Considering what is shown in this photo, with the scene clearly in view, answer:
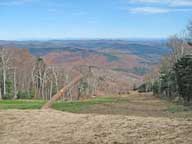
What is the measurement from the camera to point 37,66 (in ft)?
303

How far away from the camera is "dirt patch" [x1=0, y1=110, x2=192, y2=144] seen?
824cm

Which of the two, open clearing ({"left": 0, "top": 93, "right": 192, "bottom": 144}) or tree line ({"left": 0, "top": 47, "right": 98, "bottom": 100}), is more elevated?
open clearing ({"left": 0, "top": 93, "right": 192, "bottom": 144})

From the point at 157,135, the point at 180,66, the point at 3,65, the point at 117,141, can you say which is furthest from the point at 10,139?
the point at 3,65

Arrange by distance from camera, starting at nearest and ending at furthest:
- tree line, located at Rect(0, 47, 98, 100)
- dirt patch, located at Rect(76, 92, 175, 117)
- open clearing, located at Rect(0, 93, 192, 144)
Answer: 1. open clearing, located at Rect(0, 93, 192, 144)
2. dirt patch, located at Rect(76, 92, 175, 117)
3. tree line, located at Rect(0, 47, 98, 100)

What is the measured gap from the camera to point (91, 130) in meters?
9.20

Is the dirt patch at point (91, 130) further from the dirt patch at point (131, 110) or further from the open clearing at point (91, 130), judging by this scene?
the dirt patch at point (131, 110)

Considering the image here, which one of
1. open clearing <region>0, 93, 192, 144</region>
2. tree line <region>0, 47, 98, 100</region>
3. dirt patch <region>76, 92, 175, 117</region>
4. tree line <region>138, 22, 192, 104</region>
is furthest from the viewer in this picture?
tree line <region>0, 47, 98, 100</region>

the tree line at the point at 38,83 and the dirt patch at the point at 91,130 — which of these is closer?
the dirt patch at the point at 91,130

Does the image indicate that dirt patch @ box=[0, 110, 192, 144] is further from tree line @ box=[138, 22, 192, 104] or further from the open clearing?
tree line @ box=[138, 22, 192, 104]

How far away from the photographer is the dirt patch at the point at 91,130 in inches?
324

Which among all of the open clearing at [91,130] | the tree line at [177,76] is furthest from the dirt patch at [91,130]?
the tree line at [177,76]

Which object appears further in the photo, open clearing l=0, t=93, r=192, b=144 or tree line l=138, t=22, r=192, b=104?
tree line l=138, t=22, r=192, b=104

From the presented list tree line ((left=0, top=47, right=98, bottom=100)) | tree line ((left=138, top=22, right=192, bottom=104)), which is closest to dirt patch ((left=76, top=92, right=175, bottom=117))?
tree line ((left=138, top=22, right=192, bottom=104))

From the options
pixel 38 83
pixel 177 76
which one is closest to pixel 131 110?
pixel 177 76
